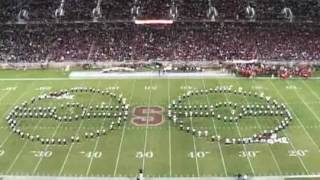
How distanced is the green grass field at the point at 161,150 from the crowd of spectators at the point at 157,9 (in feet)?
65.1

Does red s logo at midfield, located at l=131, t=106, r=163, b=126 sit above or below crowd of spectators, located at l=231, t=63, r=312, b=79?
above

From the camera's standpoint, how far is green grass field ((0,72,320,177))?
25.3 m

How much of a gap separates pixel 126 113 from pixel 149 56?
16258mm

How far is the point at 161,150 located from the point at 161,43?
23717 mm

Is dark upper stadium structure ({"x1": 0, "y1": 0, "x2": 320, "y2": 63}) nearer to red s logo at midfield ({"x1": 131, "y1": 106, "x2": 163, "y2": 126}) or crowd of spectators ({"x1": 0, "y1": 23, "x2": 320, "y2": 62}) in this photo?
crowd of spectators ({"x1": 0, "y1": 23, "x2": 320, "y2": 62})

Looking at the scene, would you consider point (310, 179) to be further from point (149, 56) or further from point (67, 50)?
point (67, 50)

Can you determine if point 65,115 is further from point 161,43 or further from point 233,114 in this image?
point 161,43

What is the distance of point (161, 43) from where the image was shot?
50.1m

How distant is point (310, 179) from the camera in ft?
79.5

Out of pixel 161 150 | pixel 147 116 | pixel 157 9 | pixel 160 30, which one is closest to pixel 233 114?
pixel 147 116

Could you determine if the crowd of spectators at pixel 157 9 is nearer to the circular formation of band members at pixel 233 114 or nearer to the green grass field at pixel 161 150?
the circular formation of band members at pixel 233 114

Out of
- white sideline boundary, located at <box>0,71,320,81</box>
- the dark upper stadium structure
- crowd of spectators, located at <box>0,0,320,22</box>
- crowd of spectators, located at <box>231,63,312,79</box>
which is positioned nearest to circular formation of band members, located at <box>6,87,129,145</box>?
white sideline boundary, located at <box>0,71,320,81</box>

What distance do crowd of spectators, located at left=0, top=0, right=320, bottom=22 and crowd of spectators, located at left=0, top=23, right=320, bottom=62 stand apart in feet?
3.83

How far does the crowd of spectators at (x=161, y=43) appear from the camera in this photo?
157 ft
